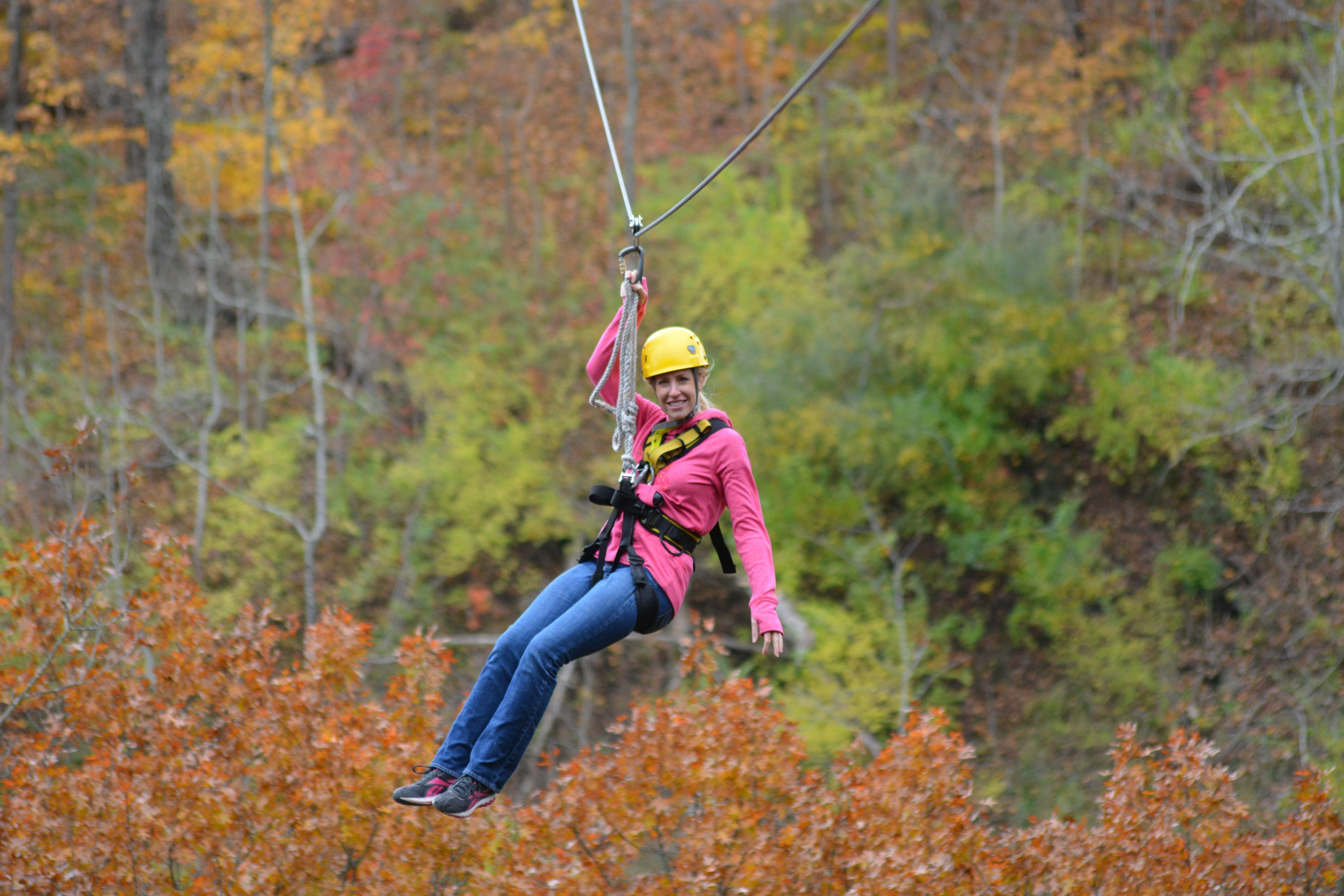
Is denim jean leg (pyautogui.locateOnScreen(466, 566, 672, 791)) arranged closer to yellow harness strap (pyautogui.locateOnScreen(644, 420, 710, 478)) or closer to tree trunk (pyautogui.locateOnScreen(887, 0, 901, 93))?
yellow harness strap (pyautogui.locateOnScreen(644, 420, 710, 478))

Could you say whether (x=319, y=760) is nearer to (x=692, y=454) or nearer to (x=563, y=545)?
(x=692, y=454)

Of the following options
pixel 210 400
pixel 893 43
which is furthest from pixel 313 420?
pixel 893 43

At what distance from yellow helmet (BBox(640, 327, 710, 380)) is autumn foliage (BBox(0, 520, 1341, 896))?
3462mm

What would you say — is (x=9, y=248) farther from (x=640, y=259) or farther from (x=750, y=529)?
(x=750, y=529)

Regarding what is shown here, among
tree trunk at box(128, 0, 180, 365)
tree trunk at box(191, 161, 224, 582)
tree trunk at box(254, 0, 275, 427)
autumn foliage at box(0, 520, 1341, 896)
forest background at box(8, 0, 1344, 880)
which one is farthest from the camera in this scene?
tree trunk at box(128, 0, 180, 365)

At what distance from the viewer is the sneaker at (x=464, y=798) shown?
3730 millimetres

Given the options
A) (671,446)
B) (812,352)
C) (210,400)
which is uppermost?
(671,446)

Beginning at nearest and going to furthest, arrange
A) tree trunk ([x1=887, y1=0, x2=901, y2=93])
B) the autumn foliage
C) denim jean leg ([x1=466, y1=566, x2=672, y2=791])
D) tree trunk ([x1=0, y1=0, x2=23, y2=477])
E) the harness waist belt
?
denim jean leg ([x1=466, y1=566, x2=672, y2=791]) → the harness waist belt → the autumn foliage → tree trunk ([x1=0, y1=0, x2=23, y2=477]) → tree trunk ([x1=887, y1=0, x2=901, y2=93])

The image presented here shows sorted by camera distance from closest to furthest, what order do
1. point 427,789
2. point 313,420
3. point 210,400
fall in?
point 427,789
point 313,420
point 210,400

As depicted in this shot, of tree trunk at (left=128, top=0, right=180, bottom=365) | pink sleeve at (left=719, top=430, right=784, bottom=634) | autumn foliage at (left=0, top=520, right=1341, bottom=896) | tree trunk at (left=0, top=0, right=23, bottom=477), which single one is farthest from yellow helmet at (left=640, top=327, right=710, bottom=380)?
tree trunk at (left=128, top=0, right=180, bottom=365)

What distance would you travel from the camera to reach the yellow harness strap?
13.4 ft

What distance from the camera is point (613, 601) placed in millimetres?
A: 3816

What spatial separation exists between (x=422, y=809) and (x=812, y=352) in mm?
8504

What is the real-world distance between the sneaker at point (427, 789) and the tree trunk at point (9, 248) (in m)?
12.8
